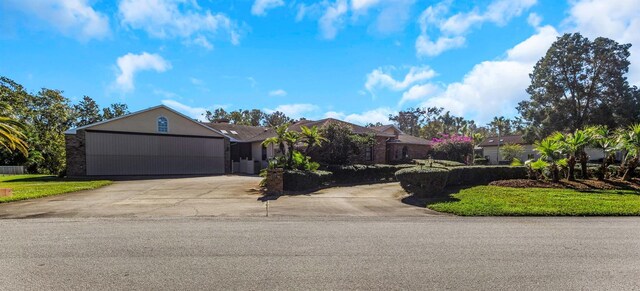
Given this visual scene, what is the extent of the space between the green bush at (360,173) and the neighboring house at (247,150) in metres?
9.23

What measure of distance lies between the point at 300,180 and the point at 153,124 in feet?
51.3

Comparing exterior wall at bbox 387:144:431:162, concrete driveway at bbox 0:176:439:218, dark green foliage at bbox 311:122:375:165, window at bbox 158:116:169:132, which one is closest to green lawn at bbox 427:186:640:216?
concrete driveway at bbox 0:176:439:218

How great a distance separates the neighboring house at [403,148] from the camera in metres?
30.4

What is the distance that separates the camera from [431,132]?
67500mm

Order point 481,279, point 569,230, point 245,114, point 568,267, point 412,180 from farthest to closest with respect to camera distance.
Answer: point 245,114
point 412,180
point 569,230
point 568,267
point 481,279

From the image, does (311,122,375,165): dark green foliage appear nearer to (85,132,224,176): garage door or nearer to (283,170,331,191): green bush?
(283,170,331,191): green bush

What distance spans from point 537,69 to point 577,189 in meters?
30.1

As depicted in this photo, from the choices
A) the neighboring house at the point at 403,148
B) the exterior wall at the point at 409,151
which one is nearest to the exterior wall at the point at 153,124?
the neighboring house at the point at 403,148

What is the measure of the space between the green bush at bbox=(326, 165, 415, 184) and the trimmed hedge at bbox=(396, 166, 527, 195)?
4085 mm

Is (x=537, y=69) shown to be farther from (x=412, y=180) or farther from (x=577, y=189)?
(x=412, y=180)

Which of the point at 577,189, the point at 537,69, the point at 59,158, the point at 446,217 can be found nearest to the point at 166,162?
the point at 59,158

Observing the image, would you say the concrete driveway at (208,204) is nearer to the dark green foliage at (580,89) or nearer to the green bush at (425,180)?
the green bush at (425,180)

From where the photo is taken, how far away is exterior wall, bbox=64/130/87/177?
22.7m

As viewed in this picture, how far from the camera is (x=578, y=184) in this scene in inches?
564
